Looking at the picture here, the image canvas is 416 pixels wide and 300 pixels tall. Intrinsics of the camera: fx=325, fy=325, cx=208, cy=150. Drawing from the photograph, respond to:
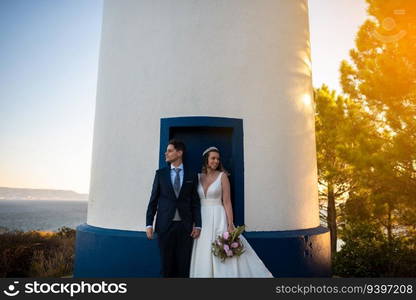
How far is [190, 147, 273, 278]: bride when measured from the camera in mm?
3484

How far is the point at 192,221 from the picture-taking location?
3471 millimetres

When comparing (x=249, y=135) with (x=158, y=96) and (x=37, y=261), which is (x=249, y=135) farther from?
(x=37, y=261)

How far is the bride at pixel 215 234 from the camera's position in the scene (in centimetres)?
348

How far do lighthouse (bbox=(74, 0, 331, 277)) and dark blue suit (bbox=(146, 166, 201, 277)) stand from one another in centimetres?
85

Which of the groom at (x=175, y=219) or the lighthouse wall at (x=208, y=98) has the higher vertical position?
the lighthouse wall at (x=208, y=98)

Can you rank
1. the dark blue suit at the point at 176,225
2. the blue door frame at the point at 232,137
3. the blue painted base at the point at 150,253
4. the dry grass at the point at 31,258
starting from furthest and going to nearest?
the dry grass at the point at 31,258
the blue door frame at the point at 232,137
the blue painted base at the point at 150,253
the dark blue suit at the point at 176,225

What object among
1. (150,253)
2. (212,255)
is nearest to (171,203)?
(212,255)

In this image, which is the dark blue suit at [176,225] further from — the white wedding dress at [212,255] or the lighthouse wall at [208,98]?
the lighthouse wall at [208,98]

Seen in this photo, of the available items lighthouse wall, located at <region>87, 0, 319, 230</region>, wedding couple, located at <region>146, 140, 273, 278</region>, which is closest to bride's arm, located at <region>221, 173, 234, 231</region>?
wedding couple, located at <region>146, 140, 273, 278</region>

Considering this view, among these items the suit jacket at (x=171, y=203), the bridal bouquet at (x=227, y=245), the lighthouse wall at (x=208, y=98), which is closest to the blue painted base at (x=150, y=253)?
the lighthouse wall at (x=208, y=98)

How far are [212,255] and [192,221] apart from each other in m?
0.43

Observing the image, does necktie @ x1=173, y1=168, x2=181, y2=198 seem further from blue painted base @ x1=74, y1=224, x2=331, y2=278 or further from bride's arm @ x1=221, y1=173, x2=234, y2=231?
blue painted base @ x1=74, y1=224, x2=331, y2=278

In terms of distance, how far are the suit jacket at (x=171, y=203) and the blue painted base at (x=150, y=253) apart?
91 centimetres

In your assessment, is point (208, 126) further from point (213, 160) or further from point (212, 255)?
point (212, 255)
